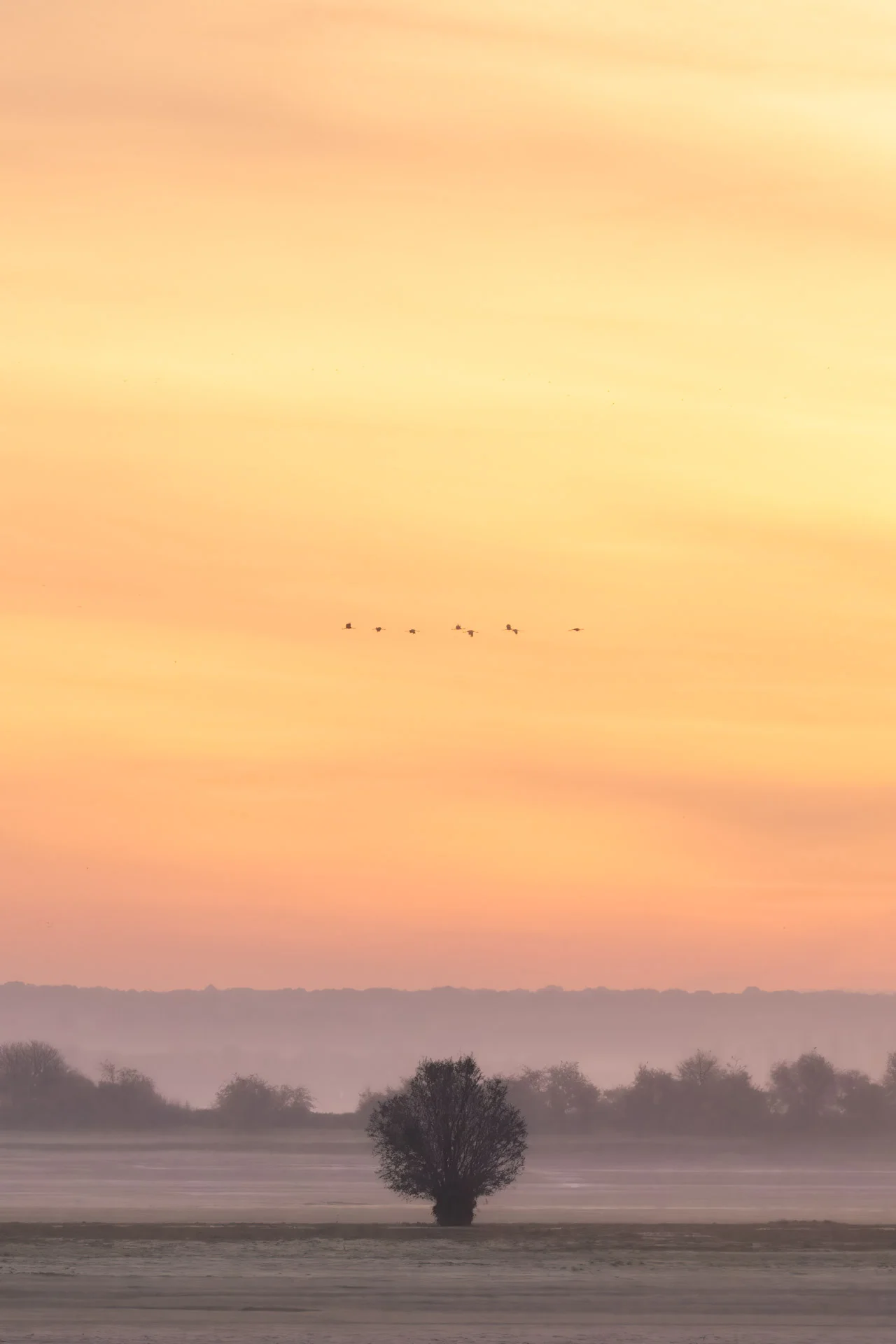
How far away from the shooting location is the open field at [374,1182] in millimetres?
73875

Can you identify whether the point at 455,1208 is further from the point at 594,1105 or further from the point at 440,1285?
the point at 594,1105

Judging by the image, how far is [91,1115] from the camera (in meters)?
166

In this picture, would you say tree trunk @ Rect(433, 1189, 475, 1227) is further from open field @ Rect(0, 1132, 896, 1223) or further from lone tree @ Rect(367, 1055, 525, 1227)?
open field @ Rect(0, 1132, 896, 1223)

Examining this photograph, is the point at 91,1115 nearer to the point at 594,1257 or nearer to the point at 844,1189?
the point at 844,1189

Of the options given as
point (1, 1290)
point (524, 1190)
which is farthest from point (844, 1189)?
point (1, 1290)

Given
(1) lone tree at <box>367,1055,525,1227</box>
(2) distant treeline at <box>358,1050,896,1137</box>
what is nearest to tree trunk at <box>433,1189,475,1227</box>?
(1) lone tree at <box>367,1055,525,1227</box>

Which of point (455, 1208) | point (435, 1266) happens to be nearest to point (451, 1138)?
point (455, 1208)

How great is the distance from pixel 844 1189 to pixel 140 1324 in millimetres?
69709

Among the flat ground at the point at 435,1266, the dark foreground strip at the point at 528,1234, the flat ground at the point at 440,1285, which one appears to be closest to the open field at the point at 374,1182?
the flat ground at the point at 435,1266

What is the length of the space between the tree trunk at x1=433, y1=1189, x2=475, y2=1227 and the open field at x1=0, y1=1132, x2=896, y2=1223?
5.50 m

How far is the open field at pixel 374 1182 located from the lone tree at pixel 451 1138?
5698mm

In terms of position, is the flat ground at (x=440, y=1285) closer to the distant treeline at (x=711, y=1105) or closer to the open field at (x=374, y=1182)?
the open field at (x=374, y=1182)

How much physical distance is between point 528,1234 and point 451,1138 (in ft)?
13.5

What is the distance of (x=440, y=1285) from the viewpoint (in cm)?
4434
